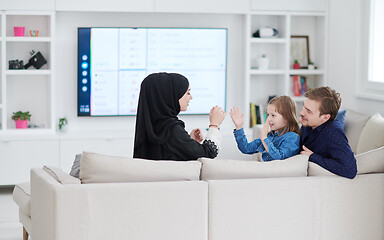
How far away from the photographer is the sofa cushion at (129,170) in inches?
117

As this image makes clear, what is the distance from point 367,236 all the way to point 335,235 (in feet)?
0.66

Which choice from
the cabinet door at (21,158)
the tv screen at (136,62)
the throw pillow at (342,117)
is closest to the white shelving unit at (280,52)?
the tv screen at (136,62)

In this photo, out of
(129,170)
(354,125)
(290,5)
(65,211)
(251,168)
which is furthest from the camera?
(290,5)

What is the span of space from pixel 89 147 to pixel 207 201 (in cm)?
331

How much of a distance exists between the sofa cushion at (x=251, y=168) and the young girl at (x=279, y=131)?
166mm

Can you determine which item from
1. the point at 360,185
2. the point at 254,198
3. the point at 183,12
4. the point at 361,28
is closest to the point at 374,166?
the point at 360,185

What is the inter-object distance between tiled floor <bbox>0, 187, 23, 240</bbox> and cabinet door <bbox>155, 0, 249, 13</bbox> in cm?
238

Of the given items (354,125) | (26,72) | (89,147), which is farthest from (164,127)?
(26,72)

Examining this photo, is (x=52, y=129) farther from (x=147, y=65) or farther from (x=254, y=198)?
Answer: (x=254, y=198)

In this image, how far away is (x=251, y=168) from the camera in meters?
3.16

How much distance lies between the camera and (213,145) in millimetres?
3475

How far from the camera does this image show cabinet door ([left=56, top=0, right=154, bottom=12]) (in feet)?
19.9

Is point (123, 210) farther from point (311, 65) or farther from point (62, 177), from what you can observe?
point (311, 65)

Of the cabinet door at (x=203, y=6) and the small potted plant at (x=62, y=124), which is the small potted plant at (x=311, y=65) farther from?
the small potted plant at (x=62, y=124)
